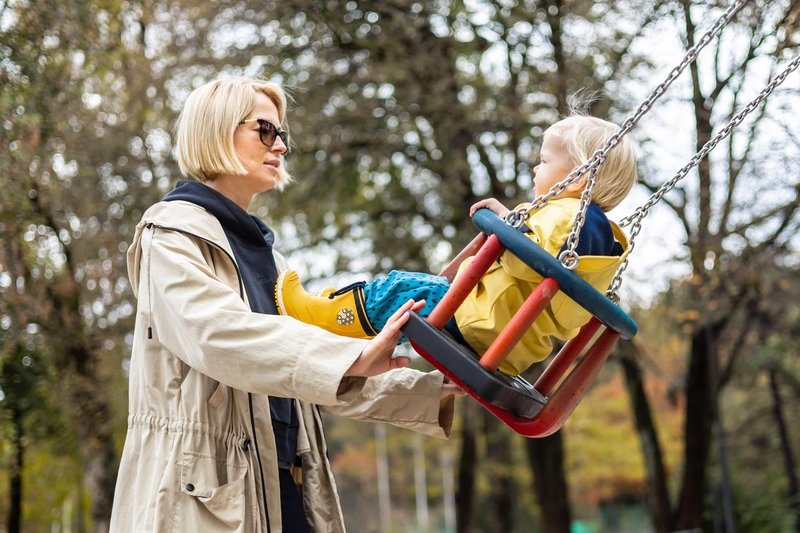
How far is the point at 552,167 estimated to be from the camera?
2.73m

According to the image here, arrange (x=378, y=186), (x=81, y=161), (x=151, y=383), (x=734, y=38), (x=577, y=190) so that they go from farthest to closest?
(x=378, y=186)
(x=81, y=161)
(x=734, y=38)
(x=577, y=190)
(x=151, y=383)

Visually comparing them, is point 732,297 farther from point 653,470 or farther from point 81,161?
point 81,161

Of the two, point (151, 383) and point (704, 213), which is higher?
point (704, 213)

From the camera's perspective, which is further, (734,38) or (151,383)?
(734,38)

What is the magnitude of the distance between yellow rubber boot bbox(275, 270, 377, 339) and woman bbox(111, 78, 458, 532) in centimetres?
12

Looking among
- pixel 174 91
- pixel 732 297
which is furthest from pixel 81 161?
pixel 732 297

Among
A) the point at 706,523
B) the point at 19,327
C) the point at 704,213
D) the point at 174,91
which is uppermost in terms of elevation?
the point at 174,91

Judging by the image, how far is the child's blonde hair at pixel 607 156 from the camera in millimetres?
2639

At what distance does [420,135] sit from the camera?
39.9 ft

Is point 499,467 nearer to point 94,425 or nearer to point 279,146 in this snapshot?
point 94,425

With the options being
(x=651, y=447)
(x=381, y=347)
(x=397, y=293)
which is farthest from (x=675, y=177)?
(x=651, y=447)

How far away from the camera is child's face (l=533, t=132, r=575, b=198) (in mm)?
2723

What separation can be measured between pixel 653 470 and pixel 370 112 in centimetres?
682

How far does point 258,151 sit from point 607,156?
986mm
